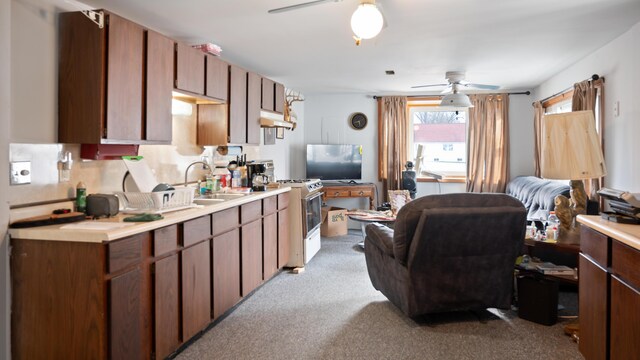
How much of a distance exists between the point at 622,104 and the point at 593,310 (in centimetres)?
221

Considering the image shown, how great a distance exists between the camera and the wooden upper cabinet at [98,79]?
7.70 ft

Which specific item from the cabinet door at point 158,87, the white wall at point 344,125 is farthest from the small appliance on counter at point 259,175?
the white wall at point 344,125

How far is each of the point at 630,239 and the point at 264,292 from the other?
2.85 m

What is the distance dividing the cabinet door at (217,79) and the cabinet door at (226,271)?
1.19 metres

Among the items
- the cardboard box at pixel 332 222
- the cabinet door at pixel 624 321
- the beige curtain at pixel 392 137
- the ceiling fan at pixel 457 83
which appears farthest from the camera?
the beige curtain at pixel 392 137

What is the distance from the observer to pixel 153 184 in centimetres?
286

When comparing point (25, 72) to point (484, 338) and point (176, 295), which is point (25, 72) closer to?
point (176, 295)

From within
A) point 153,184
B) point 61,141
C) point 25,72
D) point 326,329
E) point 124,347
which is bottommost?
point 326,329

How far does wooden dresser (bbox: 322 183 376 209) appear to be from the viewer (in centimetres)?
659

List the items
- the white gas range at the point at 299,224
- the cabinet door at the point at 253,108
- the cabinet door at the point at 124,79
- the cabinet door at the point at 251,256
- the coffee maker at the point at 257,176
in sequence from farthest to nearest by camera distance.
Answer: the white gas range at the point at 299,224
the cabinet door at the point at 253,108
the coffee maker at the point at 257,176
the cabinet door at the point at 251,256
the cabinet door at the point at 124,79

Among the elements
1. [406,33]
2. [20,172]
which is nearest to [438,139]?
[406,33]

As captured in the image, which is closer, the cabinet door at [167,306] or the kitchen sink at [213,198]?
the cabinet door at [167,306]

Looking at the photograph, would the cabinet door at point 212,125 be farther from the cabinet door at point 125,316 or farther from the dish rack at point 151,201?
the cabinet door at point 125,316

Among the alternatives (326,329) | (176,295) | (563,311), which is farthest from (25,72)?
(563,311)
